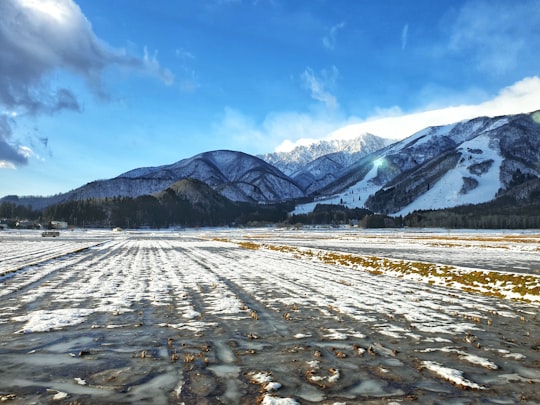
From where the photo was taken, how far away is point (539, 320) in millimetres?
12227

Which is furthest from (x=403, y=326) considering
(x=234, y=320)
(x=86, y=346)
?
(x=86, y=346)

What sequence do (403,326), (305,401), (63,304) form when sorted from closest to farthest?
(305,401)
(403,326)
(63,304)

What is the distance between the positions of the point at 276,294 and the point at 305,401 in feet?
35.1

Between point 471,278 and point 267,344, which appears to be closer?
point 267,344

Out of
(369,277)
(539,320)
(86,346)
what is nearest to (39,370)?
(86,346)

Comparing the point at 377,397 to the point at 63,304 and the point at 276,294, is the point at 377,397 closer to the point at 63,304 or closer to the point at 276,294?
the point at 276,294

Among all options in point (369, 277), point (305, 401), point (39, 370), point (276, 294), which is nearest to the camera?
point (305, 401)

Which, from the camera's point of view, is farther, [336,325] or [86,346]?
[336,325]

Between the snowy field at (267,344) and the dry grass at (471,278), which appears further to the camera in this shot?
the dry grass at (471,278)

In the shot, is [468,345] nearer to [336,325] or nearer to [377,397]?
[336,325]

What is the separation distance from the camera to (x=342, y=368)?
7543 millimetres

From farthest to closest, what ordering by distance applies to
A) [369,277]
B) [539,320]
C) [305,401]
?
1. [369,277]
2. [539,320]
3. [305,401]

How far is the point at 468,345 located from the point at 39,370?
31.3 feet

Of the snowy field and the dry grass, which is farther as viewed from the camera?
the dry grass
